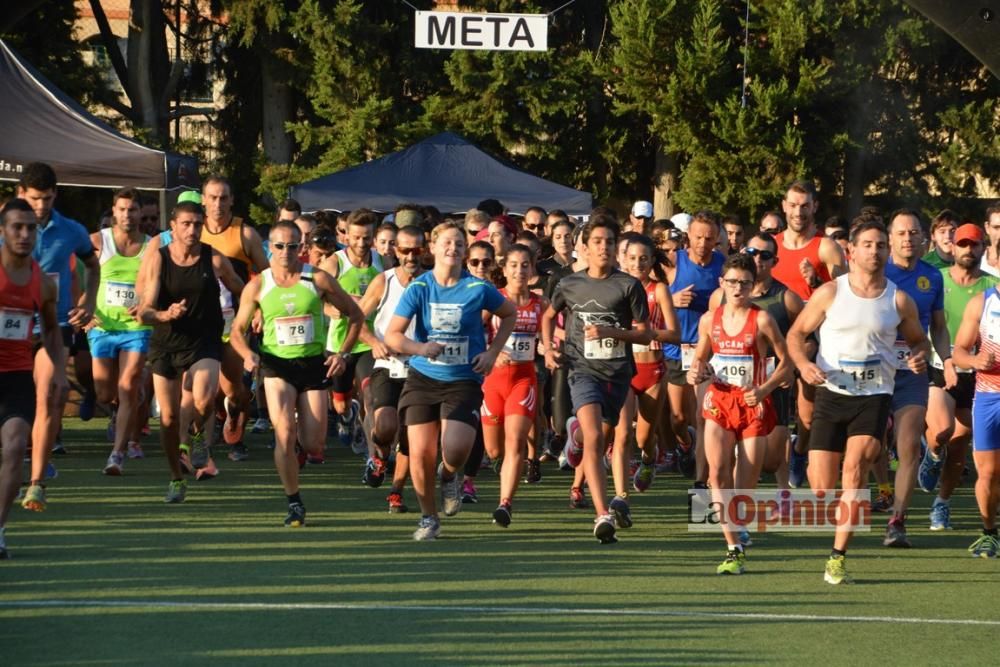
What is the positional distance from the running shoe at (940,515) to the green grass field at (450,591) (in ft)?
0.35

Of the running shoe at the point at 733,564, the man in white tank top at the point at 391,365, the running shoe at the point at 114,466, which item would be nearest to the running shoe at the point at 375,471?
the man in white tank top at the point at 391,365

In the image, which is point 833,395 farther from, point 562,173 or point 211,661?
point 562,173

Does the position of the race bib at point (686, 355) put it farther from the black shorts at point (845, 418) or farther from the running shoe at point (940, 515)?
the black shorts at point (845, 418)

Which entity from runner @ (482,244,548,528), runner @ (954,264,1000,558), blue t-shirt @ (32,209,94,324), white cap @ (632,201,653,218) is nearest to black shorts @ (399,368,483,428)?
runner @ (482,244,548,528)

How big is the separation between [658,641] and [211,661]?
1.77m

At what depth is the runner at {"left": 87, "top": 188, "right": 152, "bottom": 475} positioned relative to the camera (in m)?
12.6

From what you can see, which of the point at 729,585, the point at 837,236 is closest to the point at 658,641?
the point at 729,585

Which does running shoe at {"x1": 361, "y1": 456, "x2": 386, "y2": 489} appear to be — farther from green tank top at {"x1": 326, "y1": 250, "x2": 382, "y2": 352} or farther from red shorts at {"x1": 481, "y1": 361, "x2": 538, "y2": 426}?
green tank top at {"x1": 326, "y1": 250, "x2": 382, "y2": 352}

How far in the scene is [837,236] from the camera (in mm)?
14867

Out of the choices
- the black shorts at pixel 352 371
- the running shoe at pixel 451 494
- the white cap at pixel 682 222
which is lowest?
the running shoe at pixel 451 494

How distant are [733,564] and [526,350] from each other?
8.75ft

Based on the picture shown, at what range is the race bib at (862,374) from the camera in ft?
29.9

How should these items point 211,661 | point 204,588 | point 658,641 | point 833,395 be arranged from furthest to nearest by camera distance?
point 833,395
point 204,588
point 658,641
point 211,661

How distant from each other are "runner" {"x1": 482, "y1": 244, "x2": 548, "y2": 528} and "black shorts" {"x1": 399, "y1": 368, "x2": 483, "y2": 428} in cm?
50
